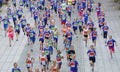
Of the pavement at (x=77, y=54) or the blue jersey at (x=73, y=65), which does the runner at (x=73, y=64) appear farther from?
the pavement at (x=77, y=54)

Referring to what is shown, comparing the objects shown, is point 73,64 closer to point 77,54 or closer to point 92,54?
point 92,54

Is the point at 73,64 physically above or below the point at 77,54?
above

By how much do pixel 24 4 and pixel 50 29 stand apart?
634 inches

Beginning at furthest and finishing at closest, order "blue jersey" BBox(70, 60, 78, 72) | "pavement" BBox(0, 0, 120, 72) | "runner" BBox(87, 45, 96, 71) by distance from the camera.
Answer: "pavement" BBox(0, 0, 120, 72) → "runner" BBox(87, 45, 96, 71) → "blue jersey" BBox(70, 60, 78, 72)

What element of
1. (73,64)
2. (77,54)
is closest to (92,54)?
(73,64)

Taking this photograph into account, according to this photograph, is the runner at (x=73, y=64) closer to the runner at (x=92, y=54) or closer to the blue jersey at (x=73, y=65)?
the blue jersey at (x=73, y=65)

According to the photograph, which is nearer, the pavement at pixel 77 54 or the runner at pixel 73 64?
the runner at pixel 73 64

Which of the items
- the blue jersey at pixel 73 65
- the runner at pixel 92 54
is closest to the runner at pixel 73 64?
the blue jersey at pixel 73 65

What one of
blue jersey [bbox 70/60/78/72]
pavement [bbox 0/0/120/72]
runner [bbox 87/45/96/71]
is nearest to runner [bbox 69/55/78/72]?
blue jersey [bbox 70/60/78/72]

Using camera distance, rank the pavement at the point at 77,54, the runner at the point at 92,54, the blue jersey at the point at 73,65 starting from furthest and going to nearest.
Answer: the pavement at the point at 77,54
the runner at the point at 92,54
the blue jersey at the point at 73,65

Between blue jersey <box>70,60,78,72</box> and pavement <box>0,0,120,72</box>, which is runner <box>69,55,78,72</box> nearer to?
blue jersey <box>70,60,78,72</box>

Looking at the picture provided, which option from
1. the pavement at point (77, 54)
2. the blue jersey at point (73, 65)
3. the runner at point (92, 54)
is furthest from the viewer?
the pavement at point (77, 54)

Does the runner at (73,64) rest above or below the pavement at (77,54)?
above

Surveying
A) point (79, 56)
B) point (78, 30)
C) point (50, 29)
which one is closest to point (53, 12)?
point (78, 30)
